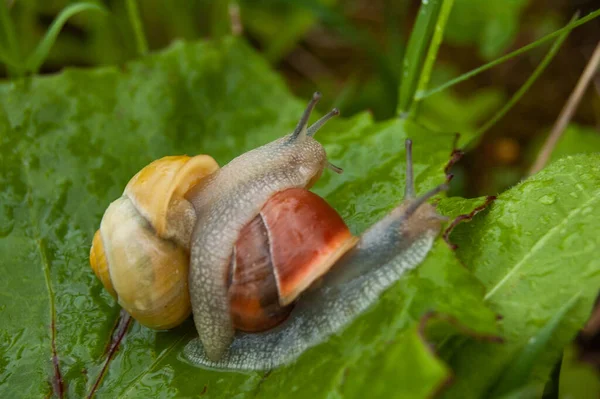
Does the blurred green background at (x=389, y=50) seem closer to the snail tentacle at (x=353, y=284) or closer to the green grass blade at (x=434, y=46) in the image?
the green grass blade at (x=434, y=46)

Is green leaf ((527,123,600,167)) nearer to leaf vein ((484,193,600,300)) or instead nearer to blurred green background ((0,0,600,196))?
blurred green background ((0,0,600,196))

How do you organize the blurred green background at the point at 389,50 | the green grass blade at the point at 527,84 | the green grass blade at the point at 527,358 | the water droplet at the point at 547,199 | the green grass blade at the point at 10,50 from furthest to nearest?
the blurred green background at the point at 389,50 → the green grass blade at the point at 10,50 → the green grass blade at the point at 527,84 → the water droplet at the point at 547,199 → the green grass blade at the point at 527,358

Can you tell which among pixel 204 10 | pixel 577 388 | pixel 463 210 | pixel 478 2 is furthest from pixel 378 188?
pixel 204 10

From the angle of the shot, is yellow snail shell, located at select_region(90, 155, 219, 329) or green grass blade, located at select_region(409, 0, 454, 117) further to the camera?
green grass blade, located at select_region(409, 0, 454, 117)

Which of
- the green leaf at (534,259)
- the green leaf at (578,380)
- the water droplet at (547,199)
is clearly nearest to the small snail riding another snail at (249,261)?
the green leaf at (534,259)

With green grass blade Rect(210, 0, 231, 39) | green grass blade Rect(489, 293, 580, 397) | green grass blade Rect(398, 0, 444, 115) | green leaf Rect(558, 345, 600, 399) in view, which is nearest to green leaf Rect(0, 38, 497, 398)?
green grass blade Rect(489, 293, 580, 397)

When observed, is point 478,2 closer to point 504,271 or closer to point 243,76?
point 243,76

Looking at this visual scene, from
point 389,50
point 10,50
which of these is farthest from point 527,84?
point 10,50
